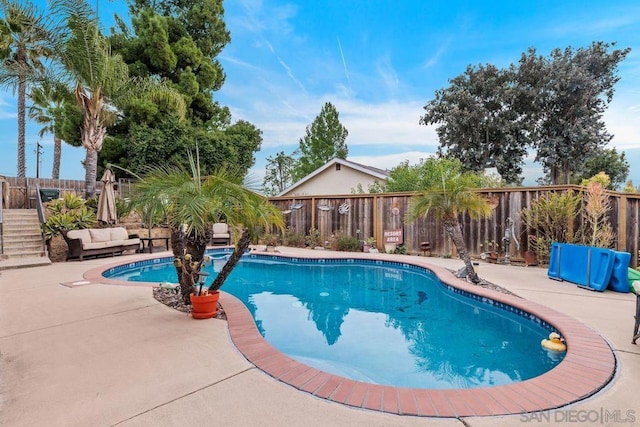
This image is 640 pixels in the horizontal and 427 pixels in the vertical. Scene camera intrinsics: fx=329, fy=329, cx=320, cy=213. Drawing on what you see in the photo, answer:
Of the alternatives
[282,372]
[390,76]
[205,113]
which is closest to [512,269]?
[282,372]

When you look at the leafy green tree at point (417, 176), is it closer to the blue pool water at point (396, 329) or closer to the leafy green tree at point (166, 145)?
the blue pool water at point (396, 329)

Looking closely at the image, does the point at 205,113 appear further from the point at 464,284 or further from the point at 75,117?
the point at 464,284

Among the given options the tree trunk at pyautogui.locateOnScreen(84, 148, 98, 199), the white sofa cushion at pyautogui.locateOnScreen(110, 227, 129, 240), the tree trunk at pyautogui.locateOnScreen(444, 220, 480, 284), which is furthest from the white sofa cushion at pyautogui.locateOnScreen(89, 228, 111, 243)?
the tree trunk at pyautogui.locateOnScreen(444, 220, 480, 284)

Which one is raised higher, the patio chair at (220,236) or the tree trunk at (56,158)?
the tree trunk at (56,158)

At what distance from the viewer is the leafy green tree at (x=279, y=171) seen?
32938 millimetres

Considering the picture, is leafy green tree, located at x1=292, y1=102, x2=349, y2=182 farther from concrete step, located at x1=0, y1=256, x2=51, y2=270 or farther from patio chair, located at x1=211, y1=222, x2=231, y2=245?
concrete step, located at x1=0, y1=256, x2=51, y2=270

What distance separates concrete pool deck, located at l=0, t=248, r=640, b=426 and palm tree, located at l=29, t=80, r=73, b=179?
11840mm

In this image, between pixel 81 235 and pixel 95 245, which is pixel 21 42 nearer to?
pixel 81 235

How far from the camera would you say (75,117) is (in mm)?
17188

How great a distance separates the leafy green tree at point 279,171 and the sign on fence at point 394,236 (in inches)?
874

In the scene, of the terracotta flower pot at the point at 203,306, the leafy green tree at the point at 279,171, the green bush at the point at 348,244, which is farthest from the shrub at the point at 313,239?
the leafy green tree at the point at 279,171

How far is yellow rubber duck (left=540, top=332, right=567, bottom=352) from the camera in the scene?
3765 mm

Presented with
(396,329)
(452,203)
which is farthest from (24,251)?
(452,203)

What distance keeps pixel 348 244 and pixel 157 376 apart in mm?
9552
